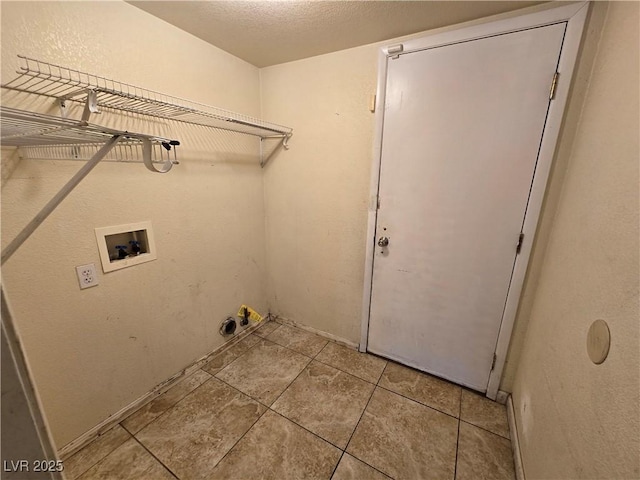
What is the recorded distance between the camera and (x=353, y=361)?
1988 mm

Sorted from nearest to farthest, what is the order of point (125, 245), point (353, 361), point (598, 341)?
1. point (598, 341)
2. point (125, 245)
3. point (353, 361)

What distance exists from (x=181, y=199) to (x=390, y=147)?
1381mm

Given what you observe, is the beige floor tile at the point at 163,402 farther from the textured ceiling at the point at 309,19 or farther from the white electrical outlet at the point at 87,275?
the textured ceiling at the point at 309,19

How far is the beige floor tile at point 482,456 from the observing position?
124cm

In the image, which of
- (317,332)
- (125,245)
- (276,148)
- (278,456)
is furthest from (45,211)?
(317,332)

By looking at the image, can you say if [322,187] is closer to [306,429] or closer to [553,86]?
[553,86]

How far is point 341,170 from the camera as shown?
1896 millimetres

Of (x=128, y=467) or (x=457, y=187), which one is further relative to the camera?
(x=457, y=187)

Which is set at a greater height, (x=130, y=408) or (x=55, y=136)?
(x=55, y=136)

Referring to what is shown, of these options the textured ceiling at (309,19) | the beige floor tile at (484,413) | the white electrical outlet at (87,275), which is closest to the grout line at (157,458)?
the white electrical outlet at (87,275)

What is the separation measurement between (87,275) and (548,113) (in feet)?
7.90

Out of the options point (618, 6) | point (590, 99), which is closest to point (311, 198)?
point (590, 99)

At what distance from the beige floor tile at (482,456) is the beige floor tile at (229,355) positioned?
1.56 meters

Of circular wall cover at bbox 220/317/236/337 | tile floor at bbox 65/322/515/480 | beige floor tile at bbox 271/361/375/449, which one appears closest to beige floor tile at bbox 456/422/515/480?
tile floor at bbox 65/322/515/480
